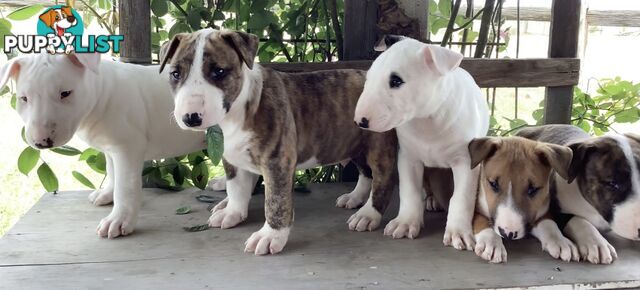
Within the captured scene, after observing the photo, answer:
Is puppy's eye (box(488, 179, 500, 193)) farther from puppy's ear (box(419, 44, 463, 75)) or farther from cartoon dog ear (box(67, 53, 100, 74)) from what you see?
cartoon dog ear (box(67, 53, 100, 74))

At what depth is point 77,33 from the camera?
187 cm

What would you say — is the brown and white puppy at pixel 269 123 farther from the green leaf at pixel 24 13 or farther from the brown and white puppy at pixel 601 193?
the green leaf at pixel 24 13

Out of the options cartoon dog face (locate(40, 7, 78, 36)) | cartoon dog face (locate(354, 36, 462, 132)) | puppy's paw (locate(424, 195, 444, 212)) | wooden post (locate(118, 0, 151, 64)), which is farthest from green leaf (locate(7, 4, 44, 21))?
puppy's paw (locate(424, 195, 444, 212))

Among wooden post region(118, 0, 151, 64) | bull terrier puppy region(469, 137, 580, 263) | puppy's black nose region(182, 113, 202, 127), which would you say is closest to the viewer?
puppy's black nose region(182, 113, 202, 127)

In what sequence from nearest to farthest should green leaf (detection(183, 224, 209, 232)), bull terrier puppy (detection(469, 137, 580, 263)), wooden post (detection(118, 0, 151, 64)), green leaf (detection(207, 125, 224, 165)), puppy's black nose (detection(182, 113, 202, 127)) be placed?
puppy's black nose (detection(182, 113, 202, 127))
bull terrier puppy (detection(469, 137, 580, 263))
green leaf (detection(207, 125, 224, 165))
green leaf (detection(183, 224, 209, 232))
wooden post (detection(118, 0, 151, 64))

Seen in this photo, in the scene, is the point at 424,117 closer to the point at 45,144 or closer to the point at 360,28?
the point at 360,28

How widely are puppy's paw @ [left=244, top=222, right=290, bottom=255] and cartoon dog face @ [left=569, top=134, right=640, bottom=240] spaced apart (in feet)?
2.77

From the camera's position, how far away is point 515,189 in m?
1.49

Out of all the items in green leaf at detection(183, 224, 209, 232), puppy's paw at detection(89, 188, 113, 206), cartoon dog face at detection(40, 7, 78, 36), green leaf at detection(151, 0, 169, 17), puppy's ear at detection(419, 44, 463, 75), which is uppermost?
green leaf at detection(151, 0, 169, 17)

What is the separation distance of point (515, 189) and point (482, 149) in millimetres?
141

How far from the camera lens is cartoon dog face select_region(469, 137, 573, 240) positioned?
147cm

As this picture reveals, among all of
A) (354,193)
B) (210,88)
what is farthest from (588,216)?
(210,88)

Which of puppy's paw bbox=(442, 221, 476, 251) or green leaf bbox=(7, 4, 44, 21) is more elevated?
green leaf bbox=(7, 4, 44, 21)

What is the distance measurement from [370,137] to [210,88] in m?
0.64
